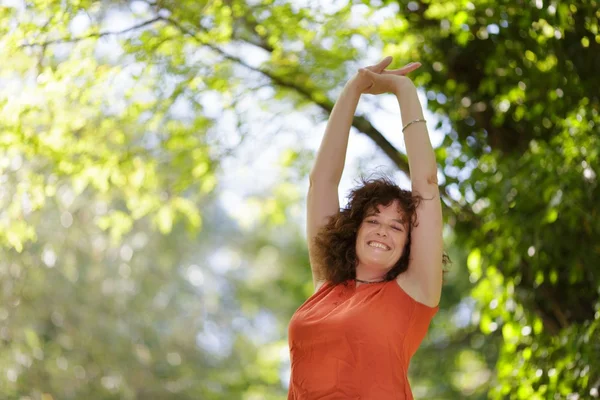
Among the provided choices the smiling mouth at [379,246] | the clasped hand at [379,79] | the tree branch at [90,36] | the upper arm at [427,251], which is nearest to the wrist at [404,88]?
the clasped hand at [379,79]

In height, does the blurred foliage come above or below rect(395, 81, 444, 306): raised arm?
below

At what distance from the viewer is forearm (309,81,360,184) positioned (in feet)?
7.70

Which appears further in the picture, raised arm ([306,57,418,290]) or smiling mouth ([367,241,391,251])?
raised arm ([306,57,418,290])

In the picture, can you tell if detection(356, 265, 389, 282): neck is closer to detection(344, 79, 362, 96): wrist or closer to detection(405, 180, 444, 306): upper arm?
detection(405, 180, 444, 306): upper arm

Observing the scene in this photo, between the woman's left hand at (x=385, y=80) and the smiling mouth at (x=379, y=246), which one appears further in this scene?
the woman's left hand at (x=385, y=80)

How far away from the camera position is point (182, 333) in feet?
33.3

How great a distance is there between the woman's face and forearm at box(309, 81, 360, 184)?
0.77ft

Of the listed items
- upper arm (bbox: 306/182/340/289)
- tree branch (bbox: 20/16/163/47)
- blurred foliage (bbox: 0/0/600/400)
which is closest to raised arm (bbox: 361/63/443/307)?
upper arm (bbox: 306/182/340/289)

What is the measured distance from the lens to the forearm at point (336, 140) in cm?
235

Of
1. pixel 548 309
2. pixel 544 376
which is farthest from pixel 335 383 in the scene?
pixel 548 309

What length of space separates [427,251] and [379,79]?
49 centimetres

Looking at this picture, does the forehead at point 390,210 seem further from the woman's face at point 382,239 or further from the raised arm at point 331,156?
the raised arm at point 331,156

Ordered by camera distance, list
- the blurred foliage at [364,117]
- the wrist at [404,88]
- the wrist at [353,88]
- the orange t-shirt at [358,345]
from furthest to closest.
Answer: the blurred foliage at [364,117] → the wrist at [353,88] → the wrist at [404,88] → the orange t-shirt at [358,345]

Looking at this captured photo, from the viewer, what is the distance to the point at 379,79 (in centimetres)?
232
